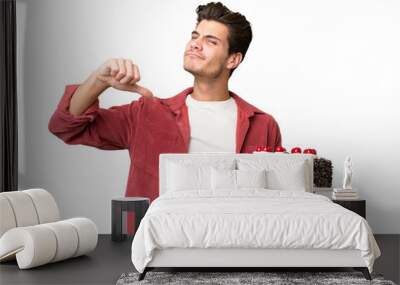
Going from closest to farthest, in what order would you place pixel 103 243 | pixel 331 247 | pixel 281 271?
pixel 331 247, pixel 281 271, pixel 103 243

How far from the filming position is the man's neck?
6.83 m

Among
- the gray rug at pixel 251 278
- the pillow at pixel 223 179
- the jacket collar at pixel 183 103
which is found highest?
the jacket collar at pixel 183 103

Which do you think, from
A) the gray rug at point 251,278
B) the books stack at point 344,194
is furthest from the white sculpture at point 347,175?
the gray rug at point 251,278

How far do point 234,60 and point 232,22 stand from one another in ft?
1.21

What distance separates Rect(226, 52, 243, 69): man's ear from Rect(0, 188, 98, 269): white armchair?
7.39ft

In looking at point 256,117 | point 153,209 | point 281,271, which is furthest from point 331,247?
point 256,117

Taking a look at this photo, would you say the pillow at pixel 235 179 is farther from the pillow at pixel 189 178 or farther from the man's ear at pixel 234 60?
the man's ear at pixel 234 60

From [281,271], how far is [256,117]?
2250mm

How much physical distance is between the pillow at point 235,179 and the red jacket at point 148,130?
2.71 feet

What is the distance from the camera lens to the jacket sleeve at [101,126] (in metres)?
6.50

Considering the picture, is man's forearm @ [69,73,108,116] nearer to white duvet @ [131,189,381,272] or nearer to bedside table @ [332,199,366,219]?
white duvet @ [131,189,381,272]

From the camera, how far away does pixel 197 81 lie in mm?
6922

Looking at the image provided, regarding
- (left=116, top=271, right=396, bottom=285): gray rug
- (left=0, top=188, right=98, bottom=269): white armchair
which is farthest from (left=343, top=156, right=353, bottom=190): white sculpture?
(left=0, top=188, right=98, bottom=269): white armchair

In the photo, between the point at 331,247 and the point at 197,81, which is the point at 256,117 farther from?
the point at 331,247
